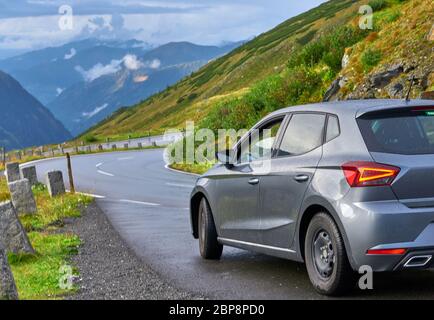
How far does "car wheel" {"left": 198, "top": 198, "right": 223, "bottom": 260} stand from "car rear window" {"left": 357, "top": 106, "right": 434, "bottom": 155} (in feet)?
10.7

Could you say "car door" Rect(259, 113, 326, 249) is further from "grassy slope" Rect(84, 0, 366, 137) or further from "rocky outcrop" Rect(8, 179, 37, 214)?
"grassy slope" Rect(84, 0, 366, 137)

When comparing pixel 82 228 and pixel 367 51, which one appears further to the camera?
pixel 367 51

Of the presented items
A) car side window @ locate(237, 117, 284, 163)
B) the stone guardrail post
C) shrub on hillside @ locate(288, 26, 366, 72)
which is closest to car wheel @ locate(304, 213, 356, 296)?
car side window @ locate(237, 117, 284, 163)

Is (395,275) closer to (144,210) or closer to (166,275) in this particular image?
(166,275)

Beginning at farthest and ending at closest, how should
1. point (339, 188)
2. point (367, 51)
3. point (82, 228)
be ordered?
point (367, 51), point (82, 228), point (339, 188)

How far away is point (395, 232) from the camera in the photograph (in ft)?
23.1

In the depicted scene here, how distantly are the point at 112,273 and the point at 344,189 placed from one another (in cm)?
378

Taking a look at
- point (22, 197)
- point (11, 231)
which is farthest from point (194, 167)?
point (11, 231)

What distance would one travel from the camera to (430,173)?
712cm

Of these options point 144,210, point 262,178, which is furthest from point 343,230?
point 144,210

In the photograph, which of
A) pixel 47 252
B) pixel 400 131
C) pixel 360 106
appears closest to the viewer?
pixel 400 131

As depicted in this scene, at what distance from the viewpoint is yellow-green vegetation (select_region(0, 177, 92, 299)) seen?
9.20m

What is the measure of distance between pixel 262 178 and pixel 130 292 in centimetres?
184

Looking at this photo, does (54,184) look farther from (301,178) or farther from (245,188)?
(301,178)
